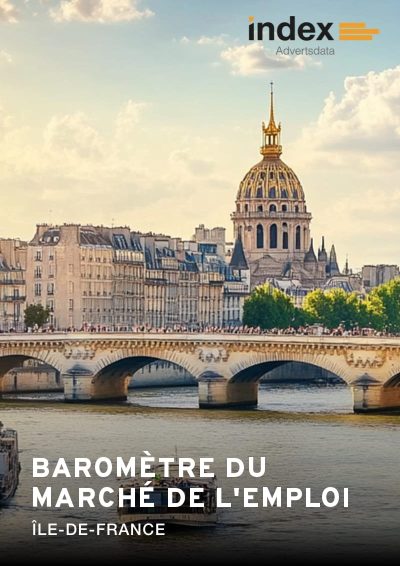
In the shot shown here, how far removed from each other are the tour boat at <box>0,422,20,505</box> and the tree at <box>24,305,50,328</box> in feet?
213

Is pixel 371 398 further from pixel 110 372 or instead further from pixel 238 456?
pixel 238 456

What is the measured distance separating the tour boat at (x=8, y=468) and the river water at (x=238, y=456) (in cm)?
38

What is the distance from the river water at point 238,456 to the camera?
6488 centimetres

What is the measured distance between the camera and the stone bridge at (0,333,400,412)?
340ft

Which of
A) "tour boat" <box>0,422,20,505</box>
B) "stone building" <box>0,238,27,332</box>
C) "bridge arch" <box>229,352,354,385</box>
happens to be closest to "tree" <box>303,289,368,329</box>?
"stone building" <box>0,238,27,332</box>

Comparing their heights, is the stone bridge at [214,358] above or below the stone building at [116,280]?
below

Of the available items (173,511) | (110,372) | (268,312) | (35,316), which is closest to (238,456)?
(173,511)

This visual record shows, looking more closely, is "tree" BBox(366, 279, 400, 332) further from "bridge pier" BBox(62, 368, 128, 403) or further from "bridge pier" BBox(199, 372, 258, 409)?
"bridge pier" BBox(199, 372, 258, 409)

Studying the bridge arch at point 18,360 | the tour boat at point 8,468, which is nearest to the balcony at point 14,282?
the bridge arch at point 18,360

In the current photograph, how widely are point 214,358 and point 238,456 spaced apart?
990 inches

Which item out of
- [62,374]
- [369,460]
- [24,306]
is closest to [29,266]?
[24,306]

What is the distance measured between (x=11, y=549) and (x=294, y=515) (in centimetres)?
935

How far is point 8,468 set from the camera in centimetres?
7369

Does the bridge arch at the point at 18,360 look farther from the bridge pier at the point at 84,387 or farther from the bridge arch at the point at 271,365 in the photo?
the bridge arch at the point at 271,365
